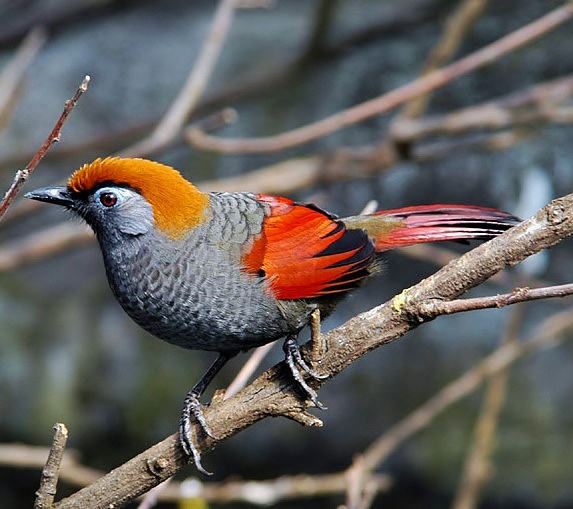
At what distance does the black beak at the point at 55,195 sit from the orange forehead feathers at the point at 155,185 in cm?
2

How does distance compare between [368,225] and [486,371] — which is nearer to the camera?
[368,225]

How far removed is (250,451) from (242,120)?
231 cm

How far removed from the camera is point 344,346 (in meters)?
1.82

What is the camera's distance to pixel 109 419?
5719mm

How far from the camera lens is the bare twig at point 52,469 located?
5.60ft

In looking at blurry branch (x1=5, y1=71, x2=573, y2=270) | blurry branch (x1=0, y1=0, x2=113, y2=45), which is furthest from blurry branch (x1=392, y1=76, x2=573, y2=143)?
blurry branch (x1=0, y1=0, x2=113, y2=45)

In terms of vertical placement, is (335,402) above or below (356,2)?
below

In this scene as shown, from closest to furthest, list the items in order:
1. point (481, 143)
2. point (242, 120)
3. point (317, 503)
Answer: point (481, 143) → point (317, 503) → point (242, 120)

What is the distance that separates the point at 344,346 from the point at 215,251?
1.92ft

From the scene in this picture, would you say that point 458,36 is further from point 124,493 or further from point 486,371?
point 124,493

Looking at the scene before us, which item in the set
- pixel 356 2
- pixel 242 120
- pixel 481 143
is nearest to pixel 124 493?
pixel 481 143

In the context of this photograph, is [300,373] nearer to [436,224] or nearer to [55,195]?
[436,224]

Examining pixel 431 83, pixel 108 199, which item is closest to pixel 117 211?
pixel 108 199

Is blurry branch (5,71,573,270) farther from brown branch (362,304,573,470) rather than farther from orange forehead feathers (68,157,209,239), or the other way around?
orange forehead feathers (68,157,209,239)
